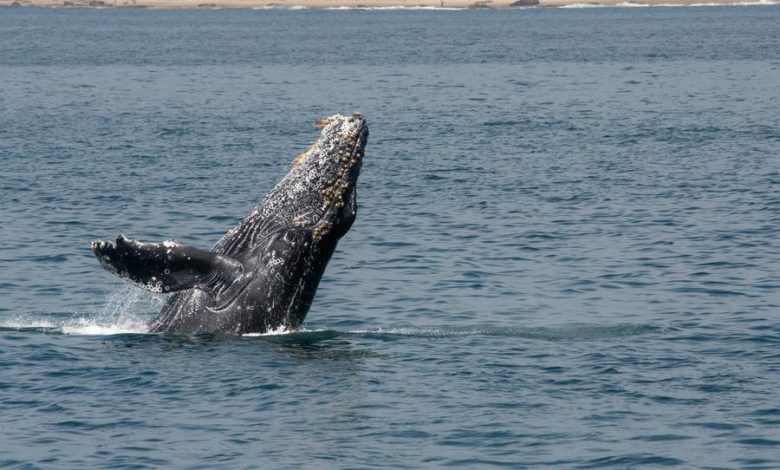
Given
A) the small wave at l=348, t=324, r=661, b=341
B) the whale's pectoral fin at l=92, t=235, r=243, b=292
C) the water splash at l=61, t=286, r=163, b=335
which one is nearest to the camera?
the whale's pectoral fin at l=92, t=235, r=243, b=292

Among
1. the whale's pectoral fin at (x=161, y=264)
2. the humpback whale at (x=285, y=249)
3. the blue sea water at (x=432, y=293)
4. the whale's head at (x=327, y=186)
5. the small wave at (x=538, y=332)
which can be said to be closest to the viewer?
the blue sea water at (x=432, y=293)

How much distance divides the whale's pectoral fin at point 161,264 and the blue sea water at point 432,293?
1.25 metres

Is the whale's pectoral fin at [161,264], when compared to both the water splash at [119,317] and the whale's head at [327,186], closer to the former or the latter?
the whale's head at [327,186]

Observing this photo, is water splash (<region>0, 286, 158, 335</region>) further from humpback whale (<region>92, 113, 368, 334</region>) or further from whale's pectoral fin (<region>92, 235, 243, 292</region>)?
whale's pectoral fin (<region>92, 235, 243, 292</region>)

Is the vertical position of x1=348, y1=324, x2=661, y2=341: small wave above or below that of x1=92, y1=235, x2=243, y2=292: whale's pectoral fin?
below

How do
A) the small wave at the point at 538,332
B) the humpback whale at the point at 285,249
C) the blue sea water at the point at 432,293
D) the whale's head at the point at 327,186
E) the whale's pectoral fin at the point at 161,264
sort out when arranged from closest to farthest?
1. the blue sea water at the point at 432,293
2. the whale's pectoral fin at the point at 161,264
3. the humpback whale at the point at 285,249
4. the whale's head at the point at 327,186
5. the small wave at the point at 538,332

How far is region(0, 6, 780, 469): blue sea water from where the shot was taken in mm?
17656

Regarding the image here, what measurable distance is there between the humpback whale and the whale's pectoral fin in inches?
1.7

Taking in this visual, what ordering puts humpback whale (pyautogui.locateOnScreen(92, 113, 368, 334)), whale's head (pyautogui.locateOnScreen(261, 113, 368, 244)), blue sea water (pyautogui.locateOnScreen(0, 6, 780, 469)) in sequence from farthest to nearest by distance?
whale's head (pyautogui.locateOnScreen(261, 113, 368, 244)) < humpback whale (pyautogui.locateOnScreen(92, 113, 368, 334)) < blue sea water (pyautogui.locateOnScreen(0, 6, 780, 469))

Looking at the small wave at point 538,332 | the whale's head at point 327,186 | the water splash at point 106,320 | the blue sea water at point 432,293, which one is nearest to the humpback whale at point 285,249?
the whale's head at point 327,186

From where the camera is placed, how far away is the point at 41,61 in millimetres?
104812

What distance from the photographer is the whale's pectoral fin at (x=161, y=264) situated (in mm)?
18422

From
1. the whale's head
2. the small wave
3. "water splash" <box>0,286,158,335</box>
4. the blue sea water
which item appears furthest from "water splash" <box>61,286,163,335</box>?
the small wave

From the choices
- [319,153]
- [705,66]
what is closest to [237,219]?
[319,153]
